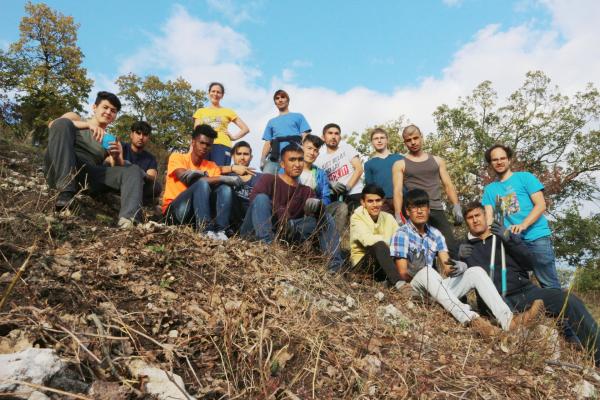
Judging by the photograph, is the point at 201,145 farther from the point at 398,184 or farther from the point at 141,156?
the point at 398,184

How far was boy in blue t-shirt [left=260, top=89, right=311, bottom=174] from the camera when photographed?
257 inches

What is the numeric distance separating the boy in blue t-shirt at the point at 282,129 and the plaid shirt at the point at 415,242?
2.60m

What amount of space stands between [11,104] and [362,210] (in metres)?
21.1

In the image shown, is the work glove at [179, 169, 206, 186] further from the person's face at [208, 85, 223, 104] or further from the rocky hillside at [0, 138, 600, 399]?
the person's face at [208, 85, 223, 104]

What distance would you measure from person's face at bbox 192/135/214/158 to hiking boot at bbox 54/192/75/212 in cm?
152

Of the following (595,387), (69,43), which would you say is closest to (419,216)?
(595,387)

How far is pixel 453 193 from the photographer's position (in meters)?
5.38

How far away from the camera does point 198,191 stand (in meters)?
4.43

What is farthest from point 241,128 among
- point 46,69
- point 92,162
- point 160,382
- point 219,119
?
point 46,69

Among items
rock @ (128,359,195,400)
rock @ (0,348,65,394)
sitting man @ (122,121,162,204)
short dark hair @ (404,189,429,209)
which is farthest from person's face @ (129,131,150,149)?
rock @ (0,348,65,394)

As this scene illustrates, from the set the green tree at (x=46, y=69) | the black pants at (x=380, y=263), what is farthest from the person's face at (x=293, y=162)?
the green tree at (x=46, y=69)

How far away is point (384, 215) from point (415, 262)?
0.79 metres

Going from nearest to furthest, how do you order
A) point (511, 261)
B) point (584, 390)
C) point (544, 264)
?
point (584, 390) < point (511, 261) < point (544, 264)

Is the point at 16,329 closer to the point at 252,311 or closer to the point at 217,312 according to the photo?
the point at 217,312
